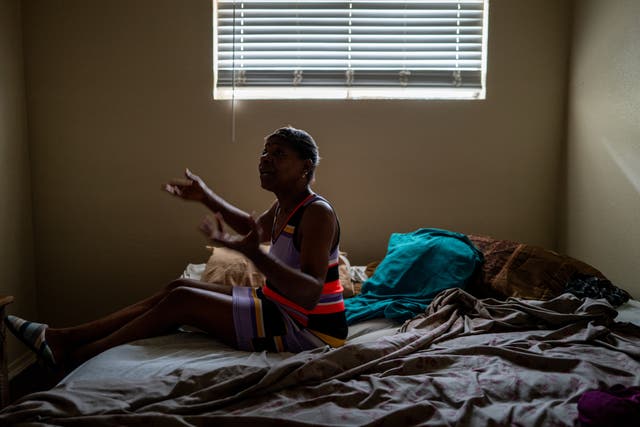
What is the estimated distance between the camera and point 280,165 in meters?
1.86

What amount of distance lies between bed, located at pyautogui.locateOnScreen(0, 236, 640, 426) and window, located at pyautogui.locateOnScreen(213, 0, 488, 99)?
161 cm

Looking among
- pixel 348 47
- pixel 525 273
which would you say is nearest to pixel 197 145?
pixel 348 47

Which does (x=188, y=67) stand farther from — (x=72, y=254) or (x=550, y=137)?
(x=550, y=137)

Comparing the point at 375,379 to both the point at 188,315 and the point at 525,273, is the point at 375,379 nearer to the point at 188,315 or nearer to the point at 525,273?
the point at 188,315

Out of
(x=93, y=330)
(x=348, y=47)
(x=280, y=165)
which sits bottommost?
(x=93, y=330)

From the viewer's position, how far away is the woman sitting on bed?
1671 mm

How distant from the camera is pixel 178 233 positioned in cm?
298

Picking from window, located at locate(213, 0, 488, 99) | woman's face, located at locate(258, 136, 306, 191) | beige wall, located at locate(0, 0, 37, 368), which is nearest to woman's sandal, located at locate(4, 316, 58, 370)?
woman's face, located at locate(258, 136, 306, 191)

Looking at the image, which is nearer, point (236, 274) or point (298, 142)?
point (298, 142)

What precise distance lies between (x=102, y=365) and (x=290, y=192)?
851 mm

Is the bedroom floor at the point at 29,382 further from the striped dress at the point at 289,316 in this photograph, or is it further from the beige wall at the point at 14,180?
the striped dress at the point at 289,316

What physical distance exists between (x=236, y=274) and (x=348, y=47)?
150 cm

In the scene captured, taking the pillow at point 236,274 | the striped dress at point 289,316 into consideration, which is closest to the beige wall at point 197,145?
the pillow at point 236,274

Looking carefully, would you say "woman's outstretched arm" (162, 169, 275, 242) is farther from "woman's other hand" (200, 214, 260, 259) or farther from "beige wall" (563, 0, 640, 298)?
"beige wall" (563, 0, 640, 298)
